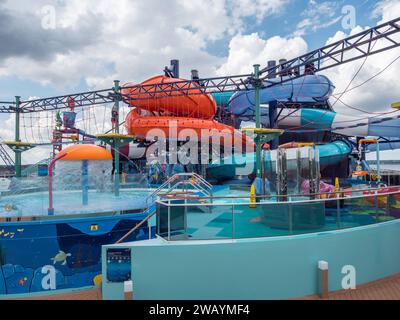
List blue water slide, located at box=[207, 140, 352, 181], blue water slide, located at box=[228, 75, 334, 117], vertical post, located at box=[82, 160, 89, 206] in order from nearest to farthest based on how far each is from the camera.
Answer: vertical post, located at box=[82, 160, 89, 206], blue water slide, located at box=[207, 140, 352, 181], blue water slide, located at box=[228, 75, 334, 117]

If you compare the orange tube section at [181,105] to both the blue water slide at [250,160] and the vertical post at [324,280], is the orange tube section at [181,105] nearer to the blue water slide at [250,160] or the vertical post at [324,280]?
the blue water slide at [250,160]

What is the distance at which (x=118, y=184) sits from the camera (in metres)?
12.6

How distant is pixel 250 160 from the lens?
2344 centimetres

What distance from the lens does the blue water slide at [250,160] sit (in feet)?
67.9

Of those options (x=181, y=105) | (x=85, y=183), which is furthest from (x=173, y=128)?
(x=85, y=183)

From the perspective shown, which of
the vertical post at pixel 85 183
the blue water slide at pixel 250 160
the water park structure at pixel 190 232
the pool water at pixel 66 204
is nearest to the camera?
the water park structure at pixel 190 232

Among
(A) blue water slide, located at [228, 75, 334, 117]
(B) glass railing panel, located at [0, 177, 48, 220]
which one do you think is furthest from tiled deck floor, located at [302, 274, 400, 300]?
(A) blue water slide, located at [228, 75, 334, 117]

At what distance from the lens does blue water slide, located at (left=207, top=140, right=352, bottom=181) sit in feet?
67.9

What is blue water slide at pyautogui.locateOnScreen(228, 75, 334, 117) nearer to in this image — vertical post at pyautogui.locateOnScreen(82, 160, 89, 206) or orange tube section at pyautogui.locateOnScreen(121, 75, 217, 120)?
orange tube section at pyautogui.locateOnScreen(121, 75, 217, 120)

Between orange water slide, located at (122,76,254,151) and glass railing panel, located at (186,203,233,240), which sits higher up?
orange water slide, located at (122,76,254,151)

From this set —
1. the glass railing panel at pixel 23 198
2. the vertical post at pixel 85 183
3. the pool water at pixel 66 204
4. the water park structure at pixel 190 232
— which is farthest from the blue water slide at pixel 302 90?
the glass railing panel at pixel 23 198

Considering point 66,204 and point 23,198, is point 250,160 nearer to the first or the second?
point 66,204

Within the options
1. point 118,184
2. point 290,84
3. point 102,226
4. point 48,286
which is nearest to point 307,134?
point 290,84

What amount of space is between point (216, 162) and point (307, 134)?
31.5ft
